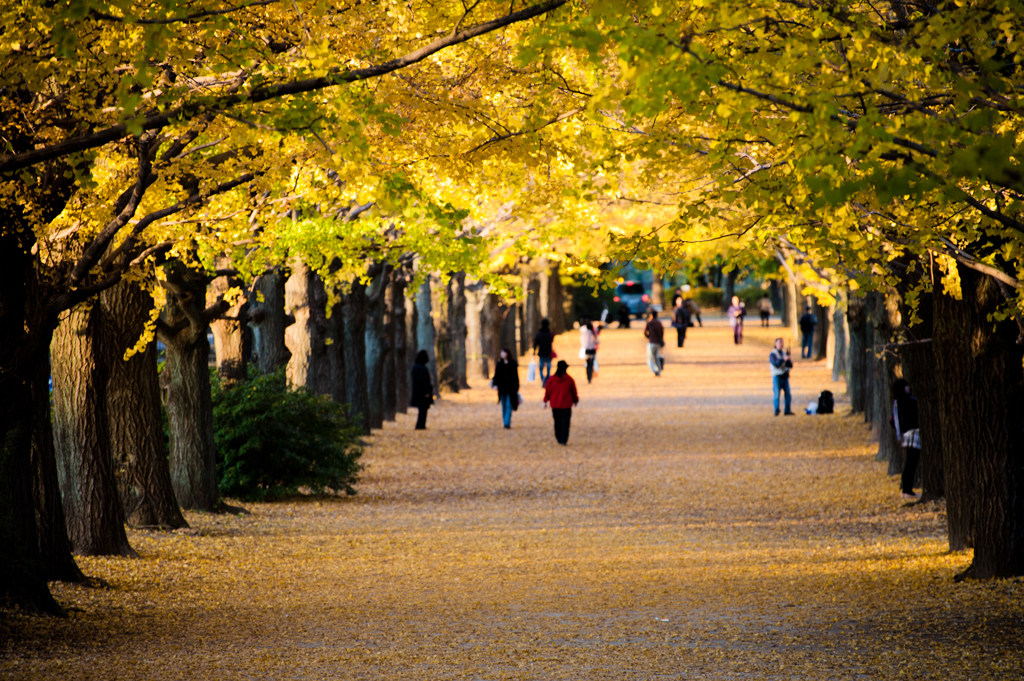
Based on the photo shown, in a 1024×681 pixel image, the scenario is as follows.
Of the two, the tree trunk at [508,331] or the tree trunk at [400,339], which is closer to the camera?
the tree trunk at [400,339]

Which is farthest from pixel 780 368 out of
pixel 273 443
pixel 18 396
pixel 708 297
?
pixel 708 297

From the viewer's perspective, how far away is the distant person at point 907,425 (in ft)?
48.9

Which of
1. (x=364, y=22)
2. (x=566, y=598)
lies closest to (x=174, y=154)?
(x=364, y=22)

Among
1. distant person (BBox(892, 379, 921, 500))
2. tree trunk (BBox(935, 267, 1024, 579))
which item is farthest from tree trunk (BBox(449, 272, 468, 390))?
tree trunk (BBox(935, 267, 1024, 579))

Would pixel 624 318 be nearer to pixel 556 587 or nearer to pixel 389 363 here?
pixel 389 363

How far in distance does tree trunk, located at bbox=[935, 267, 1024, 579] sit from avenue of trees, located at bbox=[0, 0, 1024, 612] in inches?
0.9

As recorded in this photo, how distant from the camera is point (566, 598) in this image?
9750mm

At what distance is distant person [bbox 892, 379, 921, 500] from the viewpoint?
587 inches

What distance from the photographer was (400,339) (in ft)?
96.8

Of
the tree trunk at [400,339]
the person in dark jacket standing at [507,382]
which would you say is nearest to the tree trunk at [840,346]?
the person in dark jacket standing at [507,382]

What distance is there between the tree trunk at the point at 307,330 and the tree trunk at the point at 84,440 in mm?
Result: 9028

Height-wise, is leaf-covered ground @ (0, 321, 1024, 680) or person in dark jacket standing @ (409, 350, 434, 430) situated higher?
person in dark jacket standing @ (409, 350, 434, 430)

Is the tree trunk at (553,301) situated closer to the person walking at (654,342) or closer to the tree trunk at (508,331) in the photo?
the tree trunk at (508,331)

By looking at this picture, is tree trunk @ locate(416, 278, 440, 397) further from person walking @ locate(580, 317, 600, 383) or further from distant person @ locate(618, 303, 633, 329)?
distant person @ locate(618, 303, 633, 329)
